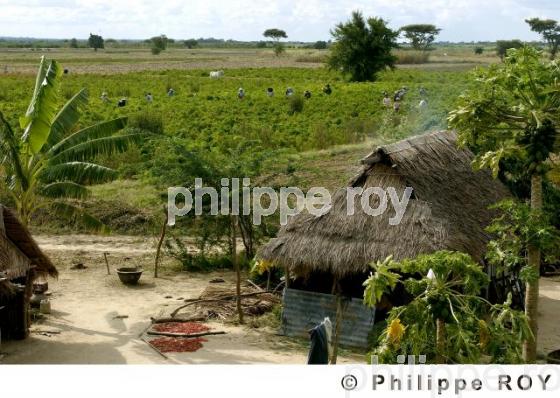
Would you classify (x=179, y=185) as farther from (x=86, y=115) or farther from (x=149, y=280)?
(x=86, y=115)

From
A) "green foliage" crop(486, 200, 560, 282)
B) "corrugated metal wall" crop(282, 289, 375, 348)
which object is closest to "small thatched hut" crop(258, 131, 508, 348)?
"corrugated metal wall" crop(282, 289, 375, 348)

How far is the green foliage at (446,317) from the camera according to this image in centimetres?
737

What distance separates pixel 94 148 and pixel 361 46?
28.3 meters

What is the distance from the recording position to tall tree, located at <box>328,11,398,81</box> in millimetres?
→ 38688

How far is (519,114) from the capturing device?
8.88m

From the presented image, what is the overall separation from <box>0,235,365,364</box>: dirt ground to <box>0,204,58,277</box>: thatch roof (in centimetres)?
98

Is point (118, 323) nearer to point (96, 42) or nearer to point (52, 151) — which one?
point (52, 151)

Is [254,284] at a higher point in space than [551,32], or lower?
lower

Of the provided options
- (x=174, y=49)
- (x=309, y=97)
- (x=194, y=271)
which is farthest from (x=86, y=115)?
(x=174, y=49)

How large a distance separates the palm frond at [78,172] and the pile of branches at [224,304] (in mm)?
2261

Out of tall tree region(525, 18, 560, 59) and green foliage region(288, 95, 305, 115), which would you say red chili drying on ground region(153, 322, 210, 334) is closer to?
green foliage region(288, 95, 305, 115)
